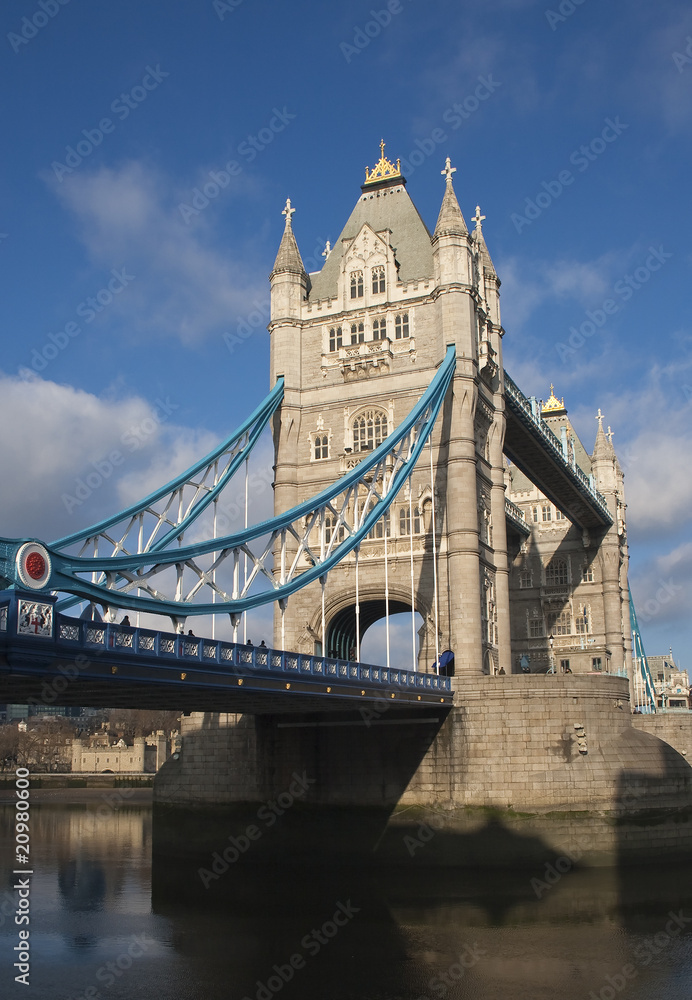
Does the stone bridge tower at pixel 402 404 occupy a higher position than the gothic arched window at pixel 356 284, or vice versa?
the gothic arched window at pixel 356 284

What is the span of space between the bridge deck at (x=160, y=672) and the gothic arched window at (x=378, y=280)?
19.4 metres

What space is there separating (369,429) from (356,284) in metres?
7.12

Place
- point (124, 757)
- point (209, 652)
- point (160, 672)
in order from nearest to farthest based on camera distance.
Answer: point (160, 672)
point (209, 652)
point (124, 757)

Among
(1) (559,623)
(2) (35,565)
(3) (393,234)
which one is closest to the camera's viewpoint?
(2) (35,565)

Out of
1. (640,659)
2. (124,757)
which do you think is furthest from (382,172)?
(124,757)

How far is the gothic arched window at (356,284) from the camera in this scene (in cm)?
4375

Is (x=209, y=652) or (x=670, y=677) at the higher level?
(x=670, y=677)

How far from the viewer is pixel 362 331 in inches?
1698

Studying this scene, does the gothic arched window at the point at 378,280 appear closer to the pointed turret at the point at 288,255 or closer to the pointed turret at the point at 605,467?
the pointed turret at the point at 288,255

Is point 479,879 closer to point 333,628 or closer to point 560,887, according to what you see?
point 560,887

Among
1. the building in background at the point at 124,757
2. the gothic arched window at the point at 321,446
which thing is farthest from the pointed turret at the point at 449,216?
the building in background at the point at 124,757

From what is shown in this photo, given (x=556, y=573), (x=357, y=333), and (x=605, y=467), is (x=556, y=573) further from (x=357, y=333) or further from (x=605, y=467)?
(x=357, y=333)

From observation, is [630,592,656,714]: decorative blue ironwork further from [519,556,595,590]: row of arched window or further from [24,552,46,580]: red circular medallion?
[24,552,46,580]: red circular medallion

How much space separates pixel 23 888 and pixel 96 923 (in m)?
6.81
